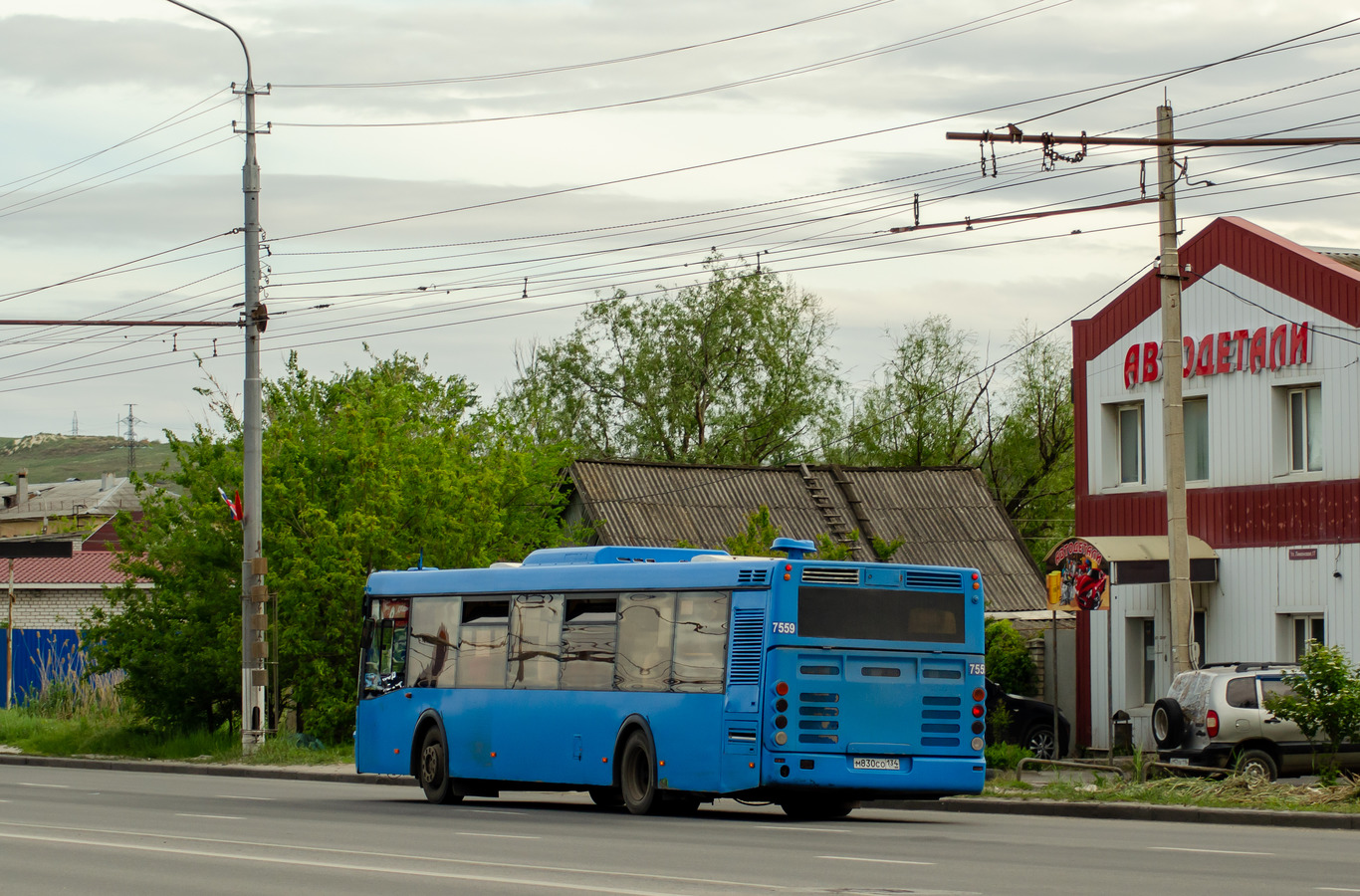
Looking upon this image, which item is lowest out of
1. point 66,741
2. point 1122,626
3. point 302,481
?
point 66,741

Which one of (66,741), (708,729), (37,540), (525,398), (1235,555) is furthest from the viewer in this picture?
(525,398)

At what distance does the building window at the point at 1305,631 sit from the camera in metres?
28.2

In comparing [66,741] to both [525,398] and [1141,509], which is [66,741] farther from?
[525,398]

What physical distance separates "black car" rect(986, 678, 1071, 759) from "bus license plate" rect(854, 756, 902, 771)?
39.8 ft

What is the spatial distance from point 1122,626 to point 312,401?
15217 millimetres

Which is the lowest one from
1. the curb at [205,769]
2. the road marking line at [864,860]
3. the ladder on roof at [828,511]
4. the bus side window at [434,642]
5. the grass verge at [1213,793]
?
the curb at [205,769]

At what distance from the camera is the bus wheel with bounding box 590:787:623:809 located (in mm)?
21719

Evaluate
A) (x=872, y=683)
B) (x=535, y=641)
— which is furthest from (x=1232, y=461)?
(x=535, y=641)

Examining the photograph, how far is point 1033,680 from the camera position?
34.6 meters

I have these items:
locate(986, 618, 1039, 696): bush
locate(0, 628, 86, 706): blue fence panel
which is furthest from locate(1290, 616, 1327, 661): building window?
locate(0, 628, 86, 706): blue fence panel

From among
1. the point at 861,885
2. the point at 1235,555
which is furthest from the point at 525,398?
the point at 861,885

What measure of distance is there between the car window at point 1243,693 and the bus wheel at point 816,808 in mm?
5299

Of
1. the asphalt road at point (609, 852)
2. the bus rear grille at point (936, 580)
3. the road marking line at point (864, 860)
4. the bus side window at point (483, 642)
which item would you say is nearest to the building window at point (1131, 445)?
the asphalt road at point (609, 852)

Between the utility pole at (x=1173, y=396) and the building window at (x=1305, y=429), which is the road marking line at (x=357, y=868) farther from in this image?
the building window at (x=1305, y=429)
